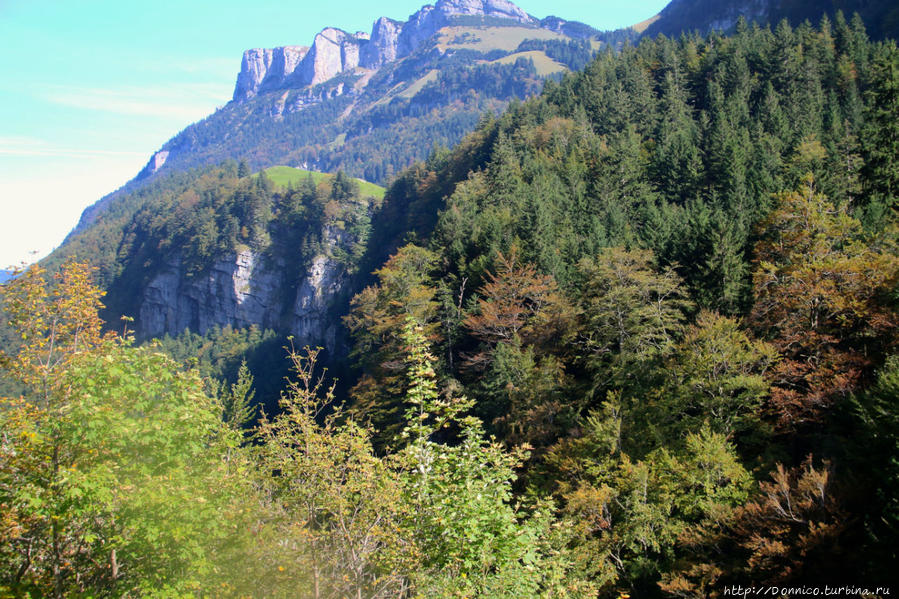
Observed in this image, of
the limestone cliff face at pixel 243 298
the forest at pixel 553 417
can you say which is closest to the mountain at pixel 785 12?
the forest at pixel 553 417

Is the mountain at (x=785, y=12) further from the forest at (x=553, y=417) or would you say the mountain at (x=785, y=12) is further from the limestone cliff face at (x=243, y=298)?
the limestone cliff face at (x=243, y=298)

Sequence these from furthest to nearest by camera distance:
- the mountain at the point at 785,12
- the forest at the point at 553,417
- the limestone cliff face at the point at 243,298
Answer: the limestone cliff face at the point at 243,298 < the mountain at the point at 785,12 < the forest at the point at 553,417

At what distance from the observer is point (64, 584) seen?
23.1 ft

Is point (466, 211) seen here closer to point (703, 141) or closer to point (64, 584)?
point (703, 141)

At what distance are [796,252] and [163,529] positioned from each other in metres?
28.6

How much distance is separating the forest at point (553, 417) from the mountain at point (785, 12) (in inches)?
2108

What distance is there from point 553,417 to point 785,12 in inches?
5843

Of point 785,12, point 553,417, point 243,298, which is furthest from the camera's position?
point 785,12

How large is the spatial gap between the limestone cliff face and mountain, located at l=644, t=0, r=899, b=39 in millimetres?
94850

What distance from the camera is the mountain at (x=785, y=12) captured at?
88.7 metres

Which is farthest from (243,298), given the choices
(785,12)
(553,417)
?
(785,12)

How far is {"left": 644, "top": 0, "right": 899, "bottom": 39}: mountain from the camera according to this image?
291 ft

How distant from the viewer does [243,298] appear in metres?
121

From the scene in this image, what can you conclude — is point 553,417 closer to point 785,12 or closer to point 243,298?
point 243,298
